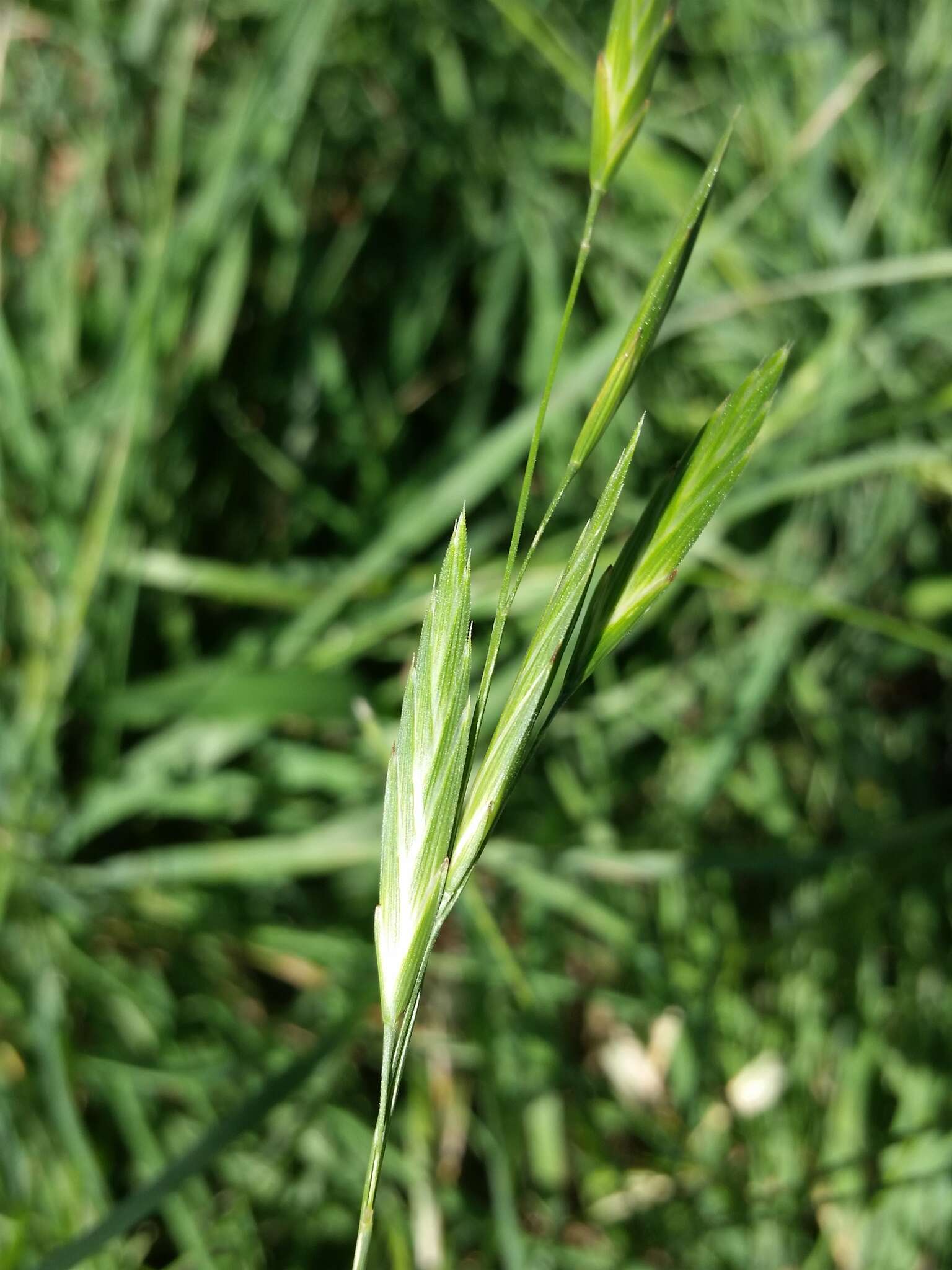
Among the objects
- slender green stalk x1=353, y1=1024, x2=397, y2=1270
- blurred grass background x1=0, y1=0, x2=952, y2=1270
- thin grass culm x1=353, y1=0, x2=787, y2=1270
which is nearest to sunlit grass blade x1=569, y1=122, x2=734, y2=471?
thin grass culm x1=353, y1=0, x2=787, y2=1270

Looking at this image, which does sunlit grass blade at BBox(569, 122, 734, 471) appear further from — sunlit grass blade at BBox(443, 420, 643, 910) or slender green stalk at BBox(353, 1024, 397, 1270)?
slender green stalk at BBox(353, 1024, 397, 1270)

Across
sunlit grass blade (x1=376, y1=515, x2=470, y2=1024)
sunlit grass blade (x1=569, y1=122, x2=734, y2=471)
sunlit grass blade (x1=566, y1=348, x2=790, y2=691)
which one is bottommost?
sunlit grass blade (x1=376, y1=515, x2=470, y2=1024)

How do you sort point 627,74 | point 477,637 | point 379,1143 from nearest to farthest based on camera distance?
point 379,1143 → point 627,74 → point 477,637

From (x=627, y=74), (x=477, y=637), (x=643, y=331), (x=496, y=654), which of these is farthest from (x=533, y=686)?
(x=477, y=637)

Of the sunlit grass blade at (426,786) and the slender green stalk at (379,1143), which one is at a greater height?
the sunlit grass blade at (426,786)

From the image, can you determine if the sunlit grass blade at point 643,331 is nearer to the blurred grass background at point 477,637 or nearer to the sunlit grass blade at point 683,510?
the sunlit grass blade at point 683,510

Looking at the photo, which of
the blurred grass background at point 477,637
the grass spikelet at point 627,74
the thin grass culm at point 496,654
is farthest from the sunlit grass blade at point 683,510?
the blurred grass background at point 477,637

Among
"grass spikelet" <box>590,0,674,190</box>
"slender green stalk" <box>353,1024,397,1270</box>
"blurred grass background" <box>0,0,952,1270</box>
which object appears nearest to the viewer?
"slender green stalk" <box>353,1024,397,1270</box>

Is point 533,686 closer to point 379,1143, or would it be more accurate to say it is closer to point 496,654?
point 496,654
